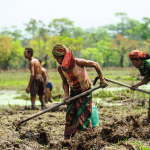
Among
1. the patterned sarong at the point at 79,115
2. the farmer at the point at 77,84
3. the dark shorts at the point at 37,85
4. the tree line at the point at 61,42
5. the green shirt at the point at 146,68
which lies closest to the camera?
the farmer at the point at 77,84

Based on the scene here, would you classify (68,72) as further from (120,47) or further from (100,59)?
(100,59)

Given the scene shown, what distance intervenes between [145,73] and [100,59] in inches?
2079

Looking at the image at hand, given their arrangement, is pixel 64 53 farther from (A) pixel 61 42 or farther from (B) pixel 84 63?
(A) pixel 61 42

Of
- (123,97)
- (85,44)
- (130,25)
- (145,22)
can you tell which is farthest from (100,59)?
(123,97)

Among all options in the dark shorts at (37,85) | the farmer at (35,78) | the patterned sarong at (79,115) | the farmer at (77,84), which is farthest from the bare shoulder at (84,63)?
the dark shorts at (37,85)

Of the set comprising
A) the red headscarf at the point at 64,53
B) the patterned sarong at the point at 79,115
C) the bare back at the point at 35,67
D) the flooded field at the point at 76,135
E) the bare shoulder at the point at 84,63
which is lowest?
the flooded field at the point at 76,135

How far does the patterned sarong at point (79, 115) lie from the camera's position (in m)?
3.21

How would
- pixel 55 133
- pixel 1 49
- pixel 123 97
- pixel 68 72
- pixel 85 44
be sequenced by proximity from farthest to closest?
pixel 85 44 < pixel 1 49 < pixel 123 97 < pixel 55 133 < pixel 68 72

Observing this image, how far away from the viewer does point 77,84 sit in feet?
10.8

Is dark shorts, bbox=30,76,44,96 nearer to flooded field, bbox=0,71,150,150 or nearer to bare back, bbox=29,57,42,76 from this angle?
bare back, bbox=29,57,42,76

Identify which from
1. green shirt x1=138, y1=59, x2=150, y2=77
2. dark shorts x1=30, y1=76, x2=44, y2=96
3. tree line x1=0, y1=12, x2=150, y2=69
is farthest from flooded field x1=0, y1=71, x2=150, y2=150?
tree line x1=0, y1=12, x2=150, y2=69

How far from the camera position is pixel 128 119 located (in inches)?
169

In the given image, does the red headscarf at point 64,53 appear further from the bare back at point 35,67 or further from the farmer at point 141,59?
the bare back at point 35,67

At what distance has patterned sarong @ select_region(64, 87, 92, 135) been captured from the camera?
3.21 m
